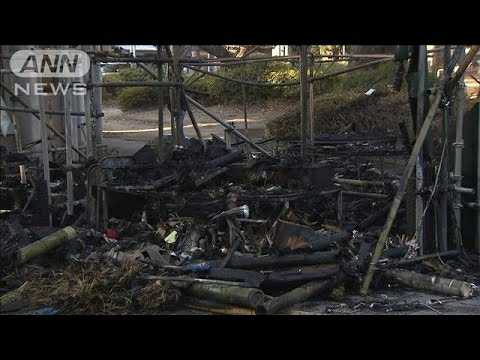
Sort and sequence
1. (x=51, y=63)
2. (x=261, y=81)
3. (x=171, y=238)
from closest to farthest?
(x=171, y=238), (x=51, y=63), (x=261, y=81)

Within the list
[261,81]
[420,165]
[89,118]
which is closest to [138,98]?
[261,81]

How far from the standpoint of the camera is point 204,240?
19.7 feet

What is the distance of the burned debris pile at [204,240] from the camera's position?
189 inches

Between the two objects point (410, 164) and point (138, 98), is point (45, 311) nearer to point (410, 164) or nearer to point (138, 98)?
point (410, 164)

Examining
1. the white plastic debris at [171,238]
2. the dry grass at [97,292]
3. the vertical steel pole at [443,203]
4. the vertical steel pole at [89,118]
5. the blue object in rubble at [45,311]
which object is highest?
the vertical steel pole at [89,118]

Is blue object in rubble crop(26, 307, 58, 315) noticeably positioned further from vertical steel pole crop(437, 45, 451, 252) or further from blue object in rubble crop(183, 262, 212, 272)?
vertical steel pole crop(437, 45, 451, 252)

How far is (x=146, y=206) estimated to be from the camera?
6801 millimetres

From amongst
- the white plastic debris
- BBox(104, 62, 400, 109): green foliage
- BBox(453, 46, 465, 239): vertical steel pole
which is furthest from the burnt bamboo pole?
BBox(104, 62, 400, 109): green foliage

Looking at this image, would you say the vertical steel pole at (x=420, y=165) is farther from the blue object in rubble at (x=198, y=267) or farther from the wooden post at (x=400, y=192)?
the blue object in rubble at (x=198, y=267)

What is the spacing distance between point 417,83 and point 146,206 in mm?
3157

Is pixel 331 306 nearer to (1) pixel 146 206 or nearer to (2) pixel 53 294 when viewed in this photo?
(2) pixel 53 294

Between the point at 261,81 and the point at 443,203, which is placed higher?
the point at 261,81

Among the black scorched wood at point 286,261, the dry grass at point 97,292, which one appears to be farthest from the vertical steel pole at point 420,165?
the dry grass at point 97,292

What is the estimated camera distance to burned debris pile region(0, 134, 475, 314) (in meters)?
4.80
